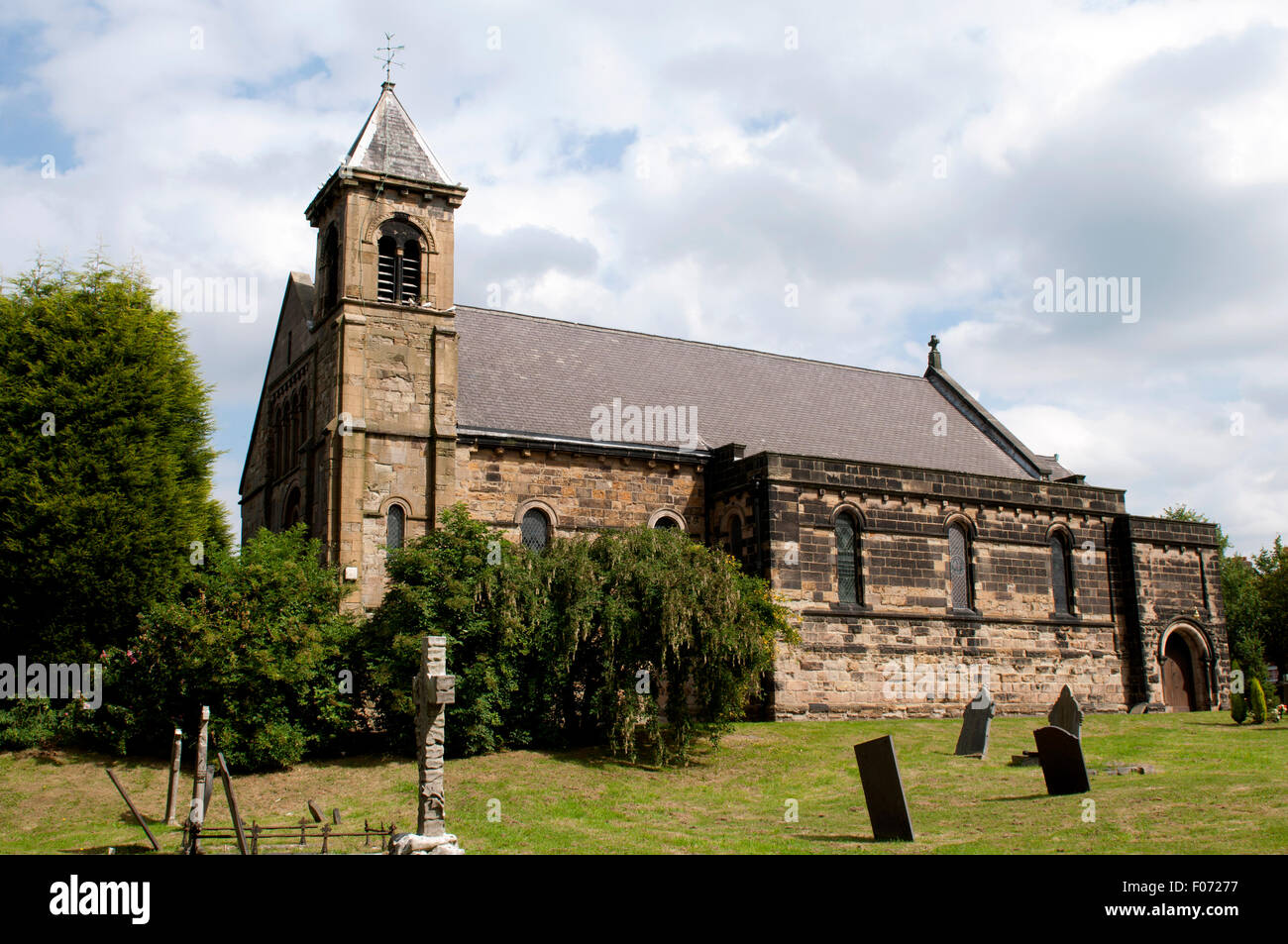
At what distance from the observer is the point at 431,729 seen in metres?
13.9

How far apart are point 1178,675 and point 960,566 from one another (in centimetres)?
886

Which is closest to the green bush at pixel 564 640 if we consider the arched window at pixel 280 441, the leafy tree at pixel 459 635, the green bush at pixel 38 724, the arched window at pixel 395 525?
the leafy tree at pixel 459 635

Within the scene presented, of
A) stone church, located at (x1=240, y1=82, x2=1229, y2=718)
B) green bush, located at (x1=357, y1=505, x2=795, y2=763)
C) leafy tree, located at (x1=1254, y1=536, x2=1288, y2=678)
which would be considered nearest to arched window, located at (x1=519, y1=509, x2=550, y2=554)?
stone church, located at (x1=240, y1=82, x2=1229, y2=718)

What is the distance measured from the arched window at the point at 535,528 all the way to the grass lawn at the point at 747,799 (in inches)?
270

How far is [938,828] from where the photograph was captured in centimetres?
1428

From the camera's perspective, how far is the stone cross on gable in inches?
519

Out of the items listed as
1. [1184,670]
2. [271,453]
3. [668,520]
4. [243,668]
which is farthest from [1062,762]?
[271,453]

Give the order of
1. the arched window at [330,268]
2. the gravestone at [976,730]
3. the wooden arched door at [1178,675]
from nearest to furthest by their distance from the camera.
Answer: the gravestone at [976,730] < the arched window at [330,268] < the wooden arched door at [1178,675]

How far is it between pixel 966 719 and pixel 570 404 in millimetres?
12840

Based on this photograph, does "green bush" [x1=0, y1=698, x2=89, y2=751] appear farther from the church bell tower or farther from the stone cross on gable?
the stone cross on gable

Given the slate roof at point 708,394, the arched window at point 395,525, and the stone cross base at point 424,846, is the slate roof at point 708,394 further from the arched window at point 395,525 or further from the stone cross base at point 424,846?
the stone cross base at point 424,846

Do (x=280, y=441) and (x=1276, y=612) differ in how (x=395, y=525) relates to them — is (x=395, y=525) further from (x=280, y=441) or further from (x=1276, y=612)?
(x=1276, y=612)

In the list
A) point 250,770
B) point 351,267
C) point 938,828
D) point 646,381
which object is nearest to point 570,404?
point 646,381

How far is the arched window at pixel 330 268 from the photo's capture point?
27.5 meters
